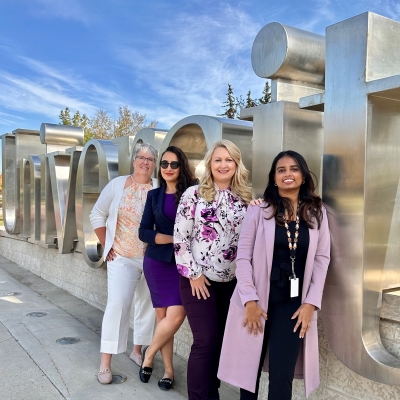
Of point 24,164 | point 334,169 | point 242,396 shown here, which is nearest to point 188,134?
point 334,169

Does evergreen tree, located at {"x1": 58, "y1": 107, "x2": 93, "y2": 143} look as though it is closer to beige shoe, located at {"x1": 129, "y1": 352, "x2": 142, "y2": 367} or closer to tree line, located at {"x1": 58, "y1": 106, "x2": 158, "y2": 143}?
tree line, located at {"x1": 58, "y1": 106, "x2": 158, "y2": 143}

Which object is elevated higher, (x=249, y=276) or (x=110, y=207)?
(x=110, y=207)

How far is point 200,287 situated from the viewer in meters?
2.68

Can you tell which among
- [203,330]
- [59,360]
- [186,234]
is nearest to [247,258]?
[186,234]

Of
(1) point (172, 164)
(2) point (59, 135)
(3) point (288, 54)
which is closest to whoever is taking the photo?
(3) point (288, 54)

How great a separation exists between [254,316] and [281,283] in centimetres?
22

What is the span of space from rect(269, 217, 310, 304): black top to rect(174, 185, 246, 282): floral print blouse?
0.37 m

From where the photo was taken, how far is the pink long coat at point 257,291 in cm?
238

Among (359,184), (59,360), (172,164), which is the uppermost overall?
(172,164)

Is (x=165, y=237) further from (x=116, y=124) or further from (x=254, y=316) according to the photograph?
(x=116, y=124)

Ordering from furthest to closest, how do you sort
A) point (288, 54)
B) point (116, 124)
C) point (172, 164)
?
point (116, 124), point (172, 164), point (288, 54)

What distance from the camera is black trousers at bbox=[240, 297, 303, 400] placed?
2355 millimetres

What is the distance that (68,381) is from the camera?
11.6 ft

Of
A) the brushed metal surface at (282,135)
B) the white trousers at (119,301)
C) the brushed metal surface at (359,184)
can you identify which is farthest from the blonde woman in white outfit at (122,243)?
the brushed metal surface at (359,184)
